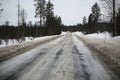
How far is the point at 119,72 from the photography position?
300 inches

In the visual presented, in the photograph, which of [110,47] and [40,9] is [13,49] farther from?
[40,9]

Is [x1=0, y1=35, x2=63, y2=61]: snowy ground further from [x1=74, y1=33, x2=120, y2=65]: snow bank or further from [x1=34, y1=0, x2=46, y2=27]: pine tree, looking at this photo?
[x1=34, y1=0, x2=46, y2=27]: pine tree

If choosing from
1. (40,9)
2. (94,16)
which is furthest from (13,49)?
(94,16)

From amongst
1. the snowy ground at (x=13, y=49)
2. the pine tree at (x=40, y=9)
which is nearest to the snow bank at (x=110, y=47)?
the snowy ground at (x=13, y=49)

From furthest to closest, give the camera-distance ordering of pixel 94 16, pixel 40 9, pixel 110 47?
pixel 94 16
pixel 40 9
pixel 110 47

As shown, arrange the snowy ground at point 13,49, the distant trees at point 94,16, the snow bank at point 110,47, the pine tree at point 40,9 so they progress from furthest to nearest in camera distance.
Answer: the distant trees at point 94,16
the pine tree at point 40,9
the snowy ground at point 13,49
the snow bank at point 110,47

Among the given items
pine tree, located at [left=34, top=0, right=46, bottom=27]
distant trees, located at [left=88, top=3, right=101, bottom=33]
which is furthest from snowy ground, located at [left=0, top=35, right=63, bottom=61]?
distant trees, located at [left=88, top=3, right=101, bottom=33]

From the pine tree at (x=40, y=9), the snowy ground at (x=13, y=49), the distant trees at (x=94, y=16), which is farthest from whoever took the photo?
the distant trees at (x=94, y=16)

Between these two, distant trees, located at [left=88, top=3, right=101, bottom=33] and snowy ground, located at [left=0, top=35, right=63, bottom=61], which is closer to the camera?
snowy ground, located at [left=0, top=35, right=63, bottom=61]

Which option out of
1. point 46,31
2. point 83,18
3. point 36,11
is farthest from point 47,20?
point 83,18

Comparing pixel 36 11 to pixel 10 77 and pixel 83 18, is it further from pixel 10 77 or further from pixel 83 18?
pixel 83 18

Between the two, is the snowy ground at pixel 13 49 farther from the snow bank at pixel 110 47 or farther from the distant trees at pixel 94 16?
the distant trees at pixel 94 16

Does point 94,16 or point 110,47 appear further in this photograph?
point 94,16

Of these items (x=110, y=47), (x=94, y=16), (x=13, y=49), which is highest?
(x=94, y=16)
